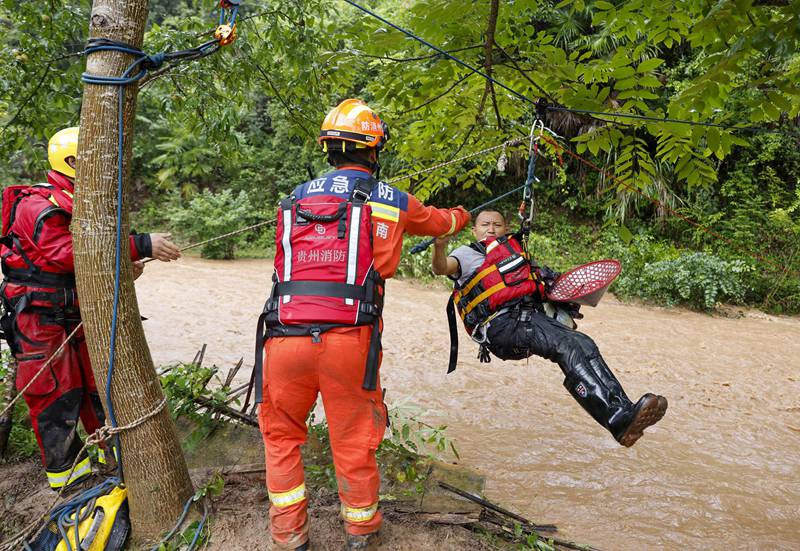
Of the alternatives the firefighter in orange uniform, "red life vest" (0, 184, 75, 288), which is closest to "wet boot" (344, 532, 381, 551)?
the firefighter in orange uniform

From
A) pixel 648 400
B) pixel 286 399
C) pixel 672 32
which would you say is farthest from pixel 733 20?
pixel 286 399

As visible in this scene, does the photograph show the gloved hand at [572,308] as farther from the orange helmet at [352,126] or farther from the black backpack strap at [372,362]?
the orange helmet at [352,126]

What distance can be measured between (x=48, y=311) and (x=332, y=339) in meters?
1.81

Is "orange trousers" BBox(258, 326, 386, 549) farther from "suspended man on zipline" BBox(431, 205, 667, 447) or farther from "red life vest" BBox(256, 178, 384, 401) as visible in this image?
"suspended man on zipline" BBox(431, 205, 667, 447)

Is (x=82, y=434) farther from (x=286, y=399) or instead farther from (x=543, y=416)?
(x=543, y=416)

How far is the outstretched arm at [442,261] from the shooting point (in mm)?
3057

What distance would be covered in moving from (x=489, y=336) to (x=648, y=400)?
1.11 metres

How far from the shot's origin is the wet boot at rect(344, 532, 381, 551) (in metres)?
2.48

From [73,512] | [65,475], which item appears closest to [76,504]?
[73,512]

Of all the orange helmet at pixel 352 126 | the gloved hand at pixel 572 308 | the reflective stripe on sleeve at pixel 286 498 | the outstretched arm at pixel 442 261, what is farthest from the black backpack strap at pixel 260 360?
the gloved hand at pixel 572 308

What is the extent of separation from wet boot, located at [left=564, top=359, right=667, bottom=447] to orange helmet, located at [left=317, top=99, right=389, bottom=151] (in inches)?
69.9

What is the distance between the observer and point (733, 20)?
2.09 m

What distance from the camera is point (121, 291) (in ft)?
8.05

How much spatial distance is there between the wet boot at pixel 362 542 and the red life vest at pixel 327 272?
74cm
